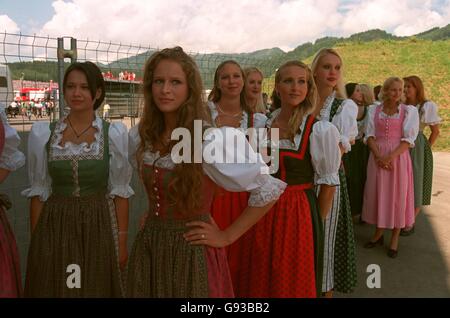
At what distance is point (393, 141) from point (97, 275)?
314 cm

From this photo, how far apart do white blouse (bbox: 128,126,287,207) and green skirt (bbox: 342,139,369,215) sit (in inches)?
129

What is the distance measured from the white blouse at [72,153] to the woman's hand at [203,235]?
763mm

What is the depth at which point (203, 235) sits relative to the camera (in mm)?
1567

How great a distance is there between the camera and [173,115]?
170cm

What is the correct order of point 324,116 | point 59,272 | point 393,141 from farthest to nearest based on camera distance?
point 393,141, point 324,116, point 59,272

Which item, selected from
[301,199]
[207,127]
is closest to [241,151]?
[207,127]

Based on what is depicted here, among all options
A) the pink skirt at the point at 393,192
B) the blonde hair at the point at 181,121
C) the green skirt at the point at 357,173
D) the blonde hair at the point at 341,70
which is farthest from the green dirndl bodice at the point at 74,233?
the green skirt at the point at 357,173

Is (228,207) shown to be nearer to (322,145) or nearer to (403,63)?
(322,145)

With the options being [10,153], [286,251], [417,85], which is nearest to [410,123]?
[417,85]

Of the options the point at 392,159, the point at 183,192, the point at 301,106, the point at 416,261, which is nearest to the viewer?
the point at 183,192

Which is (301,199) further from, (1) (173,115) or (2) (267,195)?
(1) (173,115)

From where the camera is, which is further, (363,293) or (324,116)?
(363,293)

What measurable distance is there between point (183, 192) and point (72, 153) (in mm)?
859

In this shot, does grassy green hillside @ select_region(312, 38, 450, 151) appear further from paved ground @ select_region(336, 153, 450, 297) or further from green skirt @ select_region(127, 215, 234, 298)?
green skirt @ select_region(127, 215, 234, 298)
